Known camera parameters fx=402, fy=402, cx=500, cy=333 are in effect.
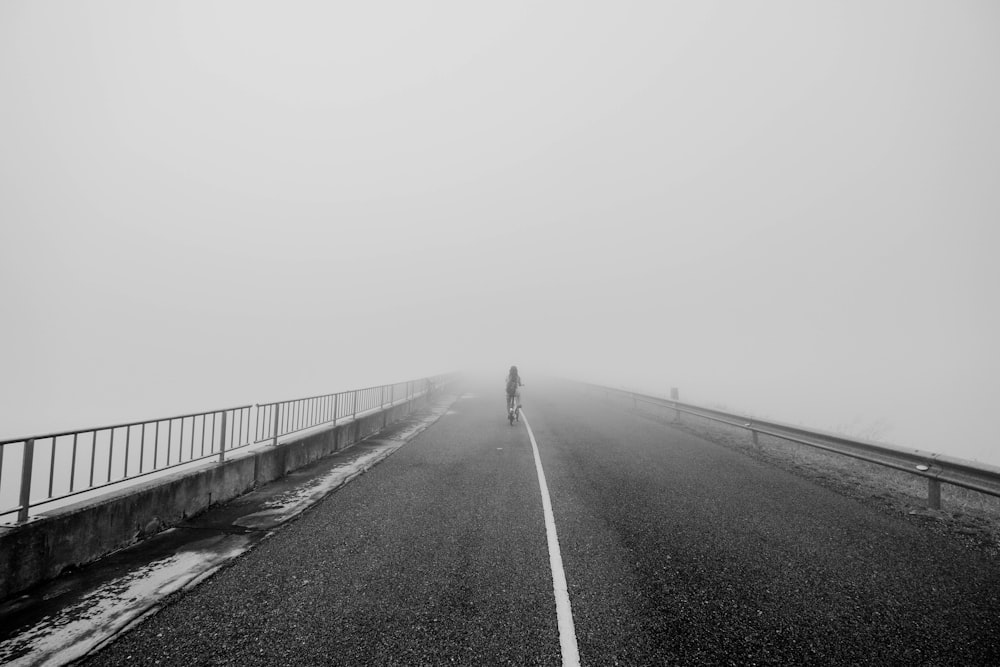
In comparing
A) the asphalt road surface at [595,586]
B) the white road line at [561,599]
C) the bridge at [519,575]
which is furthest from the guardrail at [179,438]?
the white road line at [561,599]

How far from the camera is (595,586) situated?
3.50 meters

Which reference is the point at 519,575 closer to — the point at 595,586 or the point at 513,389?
the point at 595,586

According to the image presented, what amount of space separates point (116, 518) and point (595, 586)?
197 inches

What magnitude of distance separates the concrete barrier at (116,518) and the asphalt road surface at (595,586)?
150 cm

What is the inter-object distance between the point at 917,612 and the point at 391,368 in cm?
9681

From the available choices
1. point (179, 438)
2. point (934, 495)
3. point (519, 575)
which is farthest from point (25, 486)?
point (179, 438)

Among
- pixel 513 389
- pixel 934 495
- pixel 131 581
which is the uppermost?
pixel 513 389

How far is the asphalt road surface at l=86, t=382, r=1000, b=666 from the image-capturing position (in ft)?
8.86

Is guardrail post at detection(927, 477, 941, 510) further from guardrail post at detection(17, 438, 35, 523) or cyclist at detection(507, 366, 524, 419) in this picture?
guardrail post at detection(17, 438, 35, 523)

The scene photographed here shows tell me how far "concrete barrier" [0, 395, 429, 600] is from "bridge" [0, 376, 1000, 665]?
0.04m

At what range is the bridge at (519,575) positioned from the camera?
8.98 feet

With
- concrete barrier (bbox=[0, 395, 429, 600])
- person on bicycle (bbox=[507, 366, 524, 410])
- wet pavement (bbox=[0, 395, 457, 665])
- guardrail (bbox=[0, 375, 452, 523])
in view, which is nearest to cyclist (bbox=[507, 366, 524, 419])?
person on bicycle (bbox=[507, 366, 524, 410])

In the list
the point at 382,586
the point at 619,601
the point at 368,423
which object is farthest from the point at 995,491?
the point at 368,423

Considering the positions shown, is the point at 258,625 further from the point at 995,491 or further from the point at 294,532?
the point at 995,491
